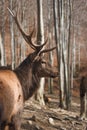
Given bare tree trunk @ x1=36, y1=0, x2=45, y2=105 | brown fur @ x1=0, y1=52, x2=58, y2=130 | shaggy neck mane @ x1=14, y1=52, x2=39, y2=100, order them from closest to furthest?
brown fur @ x1=0, y1=52, x2=58, y2=130 < shaggy neck mane @ x1=14, y1=52, x2=39, y2=100 < bare tree trunk @ x1=36, y1=0, x2=45, y2=105

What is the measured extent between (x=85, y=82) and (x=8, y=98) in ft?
25.4

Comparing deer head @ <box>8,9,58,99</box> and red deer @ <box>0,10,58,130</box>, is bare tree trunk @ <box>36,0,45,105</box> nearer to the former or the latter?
deer head @ <box>8,9,58,99</box>

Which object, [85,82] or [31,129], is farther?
[85,82]

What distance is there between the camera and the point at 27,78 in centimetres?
938

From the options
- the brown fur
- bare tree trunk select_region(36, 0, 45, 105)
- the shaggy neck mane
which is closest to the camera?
the brown fur

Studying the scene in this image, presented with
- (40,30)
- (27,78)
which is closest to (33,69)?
(27,78)

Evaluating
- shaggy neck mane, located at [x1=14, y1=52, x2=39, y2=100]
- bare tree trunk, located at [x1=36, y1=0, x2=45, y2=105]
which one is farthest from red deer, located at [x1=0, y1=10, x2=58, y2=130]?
bare tree trunk, located at [x1=36, y1=0, x2=45, y2=105]

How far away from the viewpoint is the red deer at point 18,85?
8242 millimetres

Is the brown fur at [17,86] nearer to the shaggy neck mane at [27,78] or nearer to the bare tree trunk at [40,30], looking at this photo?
the shaggy neck mane at [27,78]

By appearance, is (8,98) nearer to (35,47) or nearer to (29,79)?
(29,79)

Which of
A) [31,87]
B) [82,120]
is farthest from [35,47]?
[82,120]

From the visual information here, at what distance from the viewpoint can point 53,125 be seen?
39.4 feet

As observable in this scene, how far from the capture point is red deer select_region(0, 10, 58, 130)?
8.24 m

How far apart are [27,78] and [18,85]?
0.52 meters
